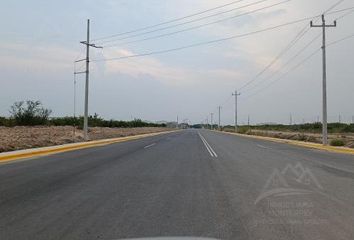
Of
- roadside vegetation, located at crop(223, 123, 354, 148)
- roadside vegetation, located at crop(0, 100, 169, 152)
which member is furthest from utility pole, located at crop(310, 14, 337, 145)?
roadside vegetation, located at crop(0, 100, 169, 152)

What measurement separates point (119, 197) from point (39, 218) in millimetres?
2704

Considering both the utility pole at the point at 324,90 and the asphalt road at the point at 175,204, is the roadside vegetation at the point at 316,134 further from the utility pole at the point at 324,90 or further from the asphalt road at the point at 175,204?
the asphalt road at the point at 175,204

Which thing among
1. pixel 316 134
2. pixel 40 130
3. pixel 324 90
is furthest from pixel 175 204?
pixel 316 134

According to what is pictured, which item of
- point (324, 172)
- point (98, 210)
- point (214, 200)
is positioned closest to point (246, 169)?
point (324, 172)

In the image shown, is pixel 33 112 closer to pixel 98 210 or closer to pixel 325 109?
pixel 325 109

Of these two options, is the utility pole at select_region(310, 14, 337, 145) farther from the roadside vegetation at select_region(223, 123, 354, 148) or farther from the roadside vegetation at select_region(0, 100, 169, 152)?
the roadside vegetation at select_region(0, 100, 169, 152)

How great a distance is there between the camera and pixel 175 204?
9.90m

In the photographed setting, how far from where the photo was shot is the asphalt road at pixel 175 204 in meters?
7.41

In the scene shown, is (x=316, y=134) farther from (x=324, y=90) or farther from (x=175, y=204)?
(x=175, y=204)

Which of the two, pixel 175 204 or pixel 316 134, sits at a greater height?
pixel 316 134

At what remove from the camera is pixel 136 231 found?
726 centimetres

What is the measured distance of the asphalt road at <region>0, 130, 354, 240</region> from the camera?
24.3 ft

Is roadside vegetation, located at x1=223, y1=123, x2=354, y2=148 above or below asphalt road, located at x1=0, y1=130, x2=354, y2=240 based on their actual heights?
above

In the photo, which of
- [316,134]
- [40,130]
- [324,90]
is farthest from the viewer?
[316,134]
